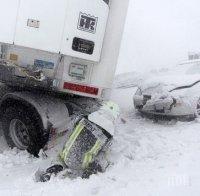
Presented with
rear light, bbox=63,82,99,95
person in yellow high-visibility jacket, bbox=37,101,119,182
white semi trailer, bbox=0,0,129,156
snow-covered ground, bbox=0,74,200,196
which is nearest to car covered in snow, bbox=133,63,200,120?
snow-covered ground, bbox=0,74,200,196

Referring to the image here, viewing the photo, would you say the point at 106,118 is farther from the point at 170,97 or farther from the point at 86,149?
the point at 170,97

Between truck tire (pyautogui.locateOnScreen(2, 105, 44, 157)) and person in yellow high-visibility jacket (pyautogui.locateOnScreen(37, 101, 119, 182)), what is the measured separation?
0.78 meters

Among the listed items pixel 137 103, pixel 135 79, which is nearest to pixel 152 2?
pixel 135 79

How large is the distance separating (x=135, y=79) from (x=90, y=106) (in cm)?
451

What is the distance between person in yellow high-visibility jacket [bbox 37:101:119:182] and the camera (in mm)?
5496

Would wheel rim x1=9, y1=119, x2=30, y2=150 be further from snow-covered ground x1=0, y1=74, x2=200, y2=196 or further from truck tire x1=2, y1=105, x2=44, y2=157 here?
snow-covered ground x1=0, y1=74, x2=200, y2=196

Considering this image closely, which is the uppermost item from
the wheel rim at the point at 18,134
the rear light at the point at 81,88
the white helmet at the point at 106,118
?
the rear light at the point at 81,88

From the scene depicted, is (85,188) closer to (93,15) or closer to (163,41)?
(93,15)

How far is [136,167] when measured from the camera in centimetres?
565

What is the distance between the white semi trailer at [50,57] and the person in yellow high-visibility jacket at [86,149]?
73 cm

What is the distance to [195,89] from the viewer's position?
26.4 feet

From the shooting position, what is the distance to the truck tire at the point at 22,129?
20.7 ft

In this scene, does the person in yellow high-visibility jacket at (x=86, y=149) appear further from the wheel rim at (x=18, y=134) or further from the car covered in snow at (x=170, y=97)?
the car covered in snow at (x=170, y=97)

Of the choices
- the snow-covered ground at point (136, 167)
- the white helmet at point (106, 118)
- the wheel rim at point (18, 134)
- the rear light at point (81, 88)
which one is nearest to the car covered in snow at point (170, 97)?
the snow-covered ground at point (136, 167)
